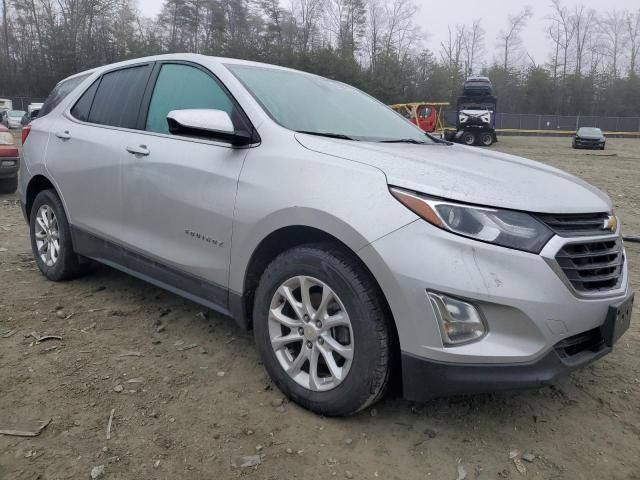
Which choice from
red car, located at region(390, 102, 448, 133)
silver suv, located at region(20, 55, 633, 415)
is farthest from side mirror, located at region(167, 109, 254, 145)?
red car, located at region(390, 102, 448, 133)

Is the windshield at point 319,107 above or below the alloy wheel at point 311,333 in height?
above

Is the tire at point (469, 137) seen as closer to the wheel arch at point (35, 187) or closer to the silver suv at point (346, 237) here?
the silver suv at point (346, 237)

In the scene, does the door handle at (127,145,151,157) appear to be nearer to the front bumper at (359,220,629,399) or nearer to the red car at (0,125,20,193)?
the front bumper at (359,220,629,399)

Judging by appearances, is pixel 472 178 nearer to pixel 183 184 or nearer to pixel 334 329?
pixel 334 329

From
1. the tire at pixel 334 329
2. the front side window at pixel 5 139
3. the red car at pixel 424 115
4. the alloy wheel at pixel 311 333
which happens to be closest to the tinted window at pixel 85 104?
the tire at pixel 334 329

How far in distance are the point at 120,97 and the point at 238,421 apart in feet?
7.87

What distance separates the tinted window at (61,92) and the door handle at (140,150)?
1320mm

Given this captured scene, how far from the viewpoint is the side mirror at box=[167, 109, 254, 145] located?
2.56 m

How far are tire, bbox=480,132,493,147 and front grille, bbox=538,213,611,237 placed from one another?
1043 inches

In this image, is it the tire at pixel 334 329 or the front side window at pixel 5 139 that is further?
the front side window at pixel 5 139

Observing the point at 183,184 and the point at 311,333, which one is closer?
the point at 311,333

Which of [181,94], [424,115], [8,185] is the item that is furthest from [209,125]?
[424,115]

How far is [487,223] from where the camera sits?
200cm

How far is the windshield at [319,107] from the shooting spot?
2801 mm
